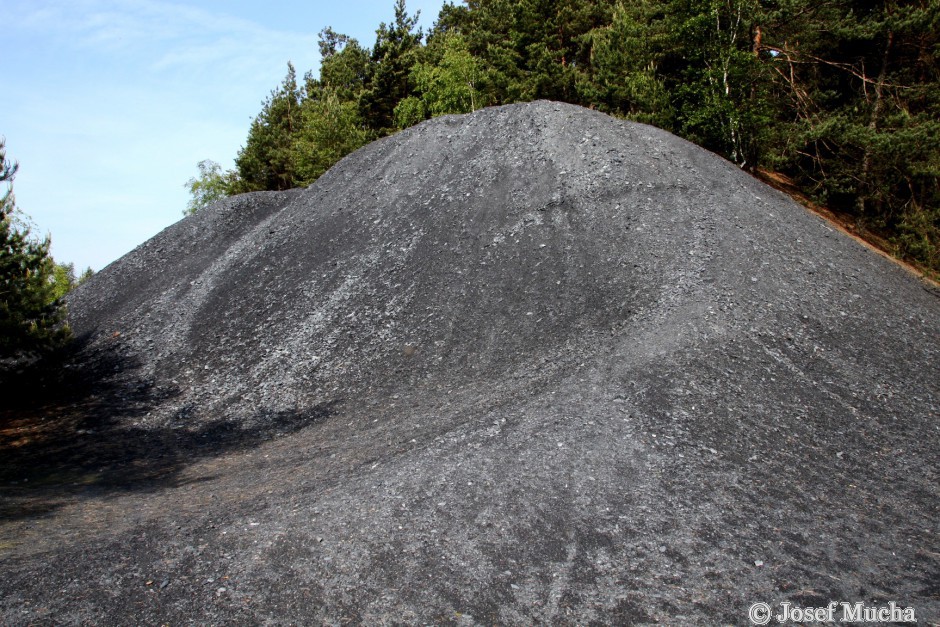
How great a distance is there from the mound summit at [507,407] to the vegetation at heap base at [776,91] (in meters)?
6.02

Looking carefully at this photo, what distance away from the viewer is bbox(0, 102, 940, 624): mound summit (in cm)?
486

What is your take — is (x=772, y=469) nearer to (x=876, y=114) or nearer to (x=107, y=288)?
(x=107, y=288)

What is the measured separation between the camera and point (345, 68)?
1455 inches

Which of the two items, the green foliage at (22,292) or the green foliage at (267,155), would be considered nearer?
the green foliage at (22,292)

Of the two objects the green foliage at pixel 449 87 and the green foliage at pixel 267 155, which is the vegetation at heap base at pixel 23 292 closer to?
the green foliage at pixel 449 87

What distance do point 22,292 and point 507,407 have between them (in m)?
8.45

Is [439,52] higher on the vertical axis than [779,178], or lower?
higher

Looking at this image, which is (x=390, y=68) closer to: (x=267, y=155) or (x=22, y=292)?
(x=267, y=155)

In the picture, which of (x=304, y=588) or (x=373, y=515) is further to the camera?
(x=373, y=515)

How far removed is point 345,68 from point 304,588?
3716cm

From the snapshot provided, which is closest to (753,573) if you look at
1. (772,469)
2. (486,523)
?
(772,469)

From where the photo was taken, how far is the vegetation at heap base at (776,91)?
57.4 ft

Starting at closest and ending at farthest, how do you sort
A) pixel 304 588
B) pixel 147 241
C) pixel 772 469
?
1. pixel 304 588
2. pixel 772 469
3. pixel 147 241

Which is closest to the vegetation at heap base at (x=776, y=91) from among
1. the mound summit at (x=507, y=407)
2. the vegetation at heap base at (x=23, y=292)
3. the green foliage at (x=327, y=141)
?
the green foliage at (x=327, y=141)
